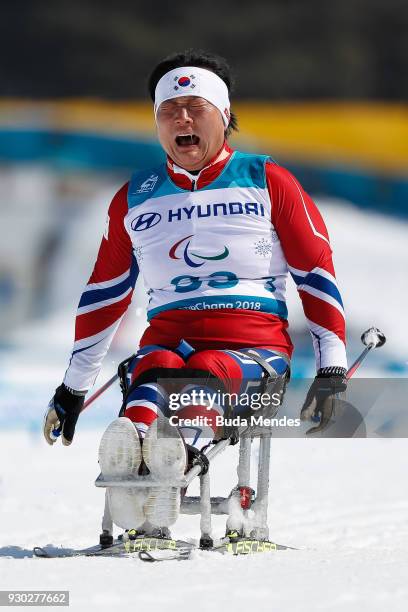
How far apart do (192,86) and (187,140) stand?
159mm

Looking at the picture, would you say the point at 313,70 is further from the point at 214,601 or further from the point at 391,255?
the point at 214,601

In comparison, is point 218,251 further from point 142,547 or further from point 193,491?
point 193,491

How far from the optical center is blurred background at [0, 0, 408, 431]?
26.8 feet

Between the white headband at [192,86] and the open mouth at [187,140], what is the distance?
0.12 m

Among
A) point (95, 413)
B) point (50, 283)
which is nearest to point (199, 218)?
point (95, 413)

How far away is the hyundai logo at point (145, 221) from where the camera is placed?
144 inches

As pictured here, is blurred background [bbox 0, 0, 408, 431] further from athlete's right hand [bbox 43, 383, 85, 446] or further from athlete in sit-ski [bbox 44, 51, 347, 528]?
athlete in sit-ski [bbox 44, 51, 347, 528]

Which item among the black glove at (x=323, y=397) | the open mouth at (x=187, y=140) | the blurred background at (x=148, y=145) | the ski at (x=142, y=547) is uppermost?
the blurred background at (x=148, y=145)

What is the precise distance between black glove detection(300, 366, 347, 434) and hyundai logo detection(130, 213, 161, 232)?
0.67m

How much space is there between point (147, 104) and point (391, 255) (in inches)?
89.8

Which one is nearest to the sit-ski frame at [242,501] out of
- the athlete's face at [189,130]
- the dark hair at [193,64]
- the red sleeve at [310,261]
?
the red sleeve at [310,261]

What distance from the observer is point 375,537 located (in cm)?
411

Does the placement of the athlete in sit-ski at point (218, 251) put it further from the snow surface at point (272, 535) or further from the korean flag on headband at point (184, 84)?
the snow surface at point (272, 535)

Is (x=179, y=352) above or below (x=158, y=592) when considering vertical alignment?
above
